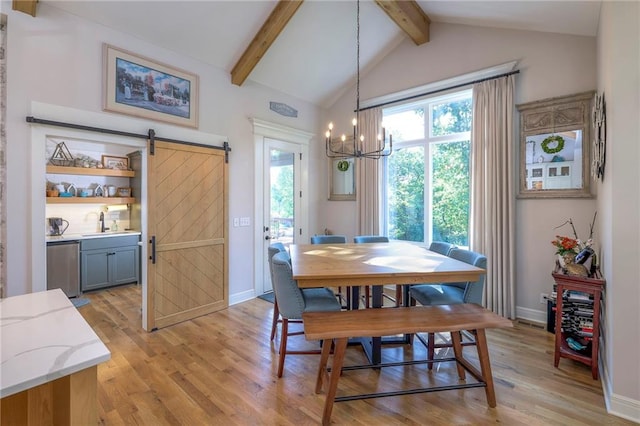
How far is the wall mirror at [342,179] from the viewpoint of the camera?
16.9 feet

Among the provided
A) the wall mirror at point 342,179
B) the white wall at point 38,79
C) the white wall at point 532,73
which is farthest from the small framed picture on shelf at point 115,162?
the white wall at point 532,73

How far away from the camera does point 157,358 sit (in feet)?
8.96

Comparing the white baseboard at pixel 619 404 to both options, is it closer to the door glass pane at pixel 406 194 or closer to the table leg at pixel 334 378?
the table leg at pixel 334 378

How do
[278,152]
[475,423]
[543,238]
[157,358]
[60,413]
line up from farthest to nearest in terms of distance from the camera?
1. [278,152]
2. [543,238]
3. [157,358]
4. [475,423]
5. [60,413]

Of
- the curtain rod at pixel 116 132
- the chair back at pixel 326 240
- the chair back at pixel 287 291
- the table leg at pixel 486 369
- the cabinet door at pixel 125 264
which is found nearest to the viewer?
the table leg at pixel 486 369

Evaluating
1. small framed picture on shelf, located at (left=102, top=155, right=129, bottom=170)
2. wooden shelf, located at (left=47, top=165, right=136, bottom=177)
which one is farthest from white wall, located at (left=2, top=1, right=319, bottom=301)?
small framed picture on shelf, located at (left=102, top=155, right=129, bottom=170)

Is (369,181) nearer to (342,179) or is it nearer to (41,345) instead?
(342,179)

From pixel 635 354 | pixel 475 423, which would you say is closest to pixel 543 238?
pixel 635 354

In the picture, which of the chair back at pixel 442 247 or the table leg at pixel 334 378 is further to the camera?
the chair back at pixel 442 247

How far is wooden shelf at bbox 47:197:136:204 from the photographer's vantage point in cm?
466

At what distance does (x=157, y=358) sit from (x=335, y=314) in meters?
1.83

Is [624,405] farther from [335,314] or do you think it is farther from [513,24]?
[513,24]

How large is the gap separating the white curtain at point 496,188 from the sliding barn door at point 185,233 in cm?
334

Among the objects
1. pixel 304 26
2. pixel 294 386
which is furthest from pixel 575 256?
pixel 304 26
